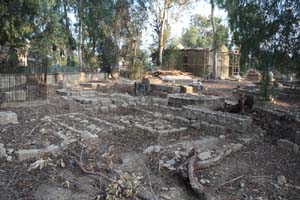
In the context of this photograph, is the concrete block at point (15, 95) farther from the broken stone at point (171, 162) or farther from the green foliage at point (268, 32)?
the green foliage at point (268, 32)

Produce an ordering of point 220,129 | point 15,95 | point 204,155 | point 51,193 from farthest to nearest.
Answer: point 15,95
point 220,129
point 204,155
point 51,193

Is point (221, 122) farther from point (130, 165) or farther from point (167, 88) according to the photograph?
point (167, 88)

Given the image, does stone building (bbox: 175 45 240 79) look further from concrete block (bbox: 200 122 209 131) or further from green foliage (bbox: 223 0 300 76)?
concrete block (bbox: 200 122 209 131)

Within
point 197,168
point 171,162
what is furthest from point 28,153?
point 197,168

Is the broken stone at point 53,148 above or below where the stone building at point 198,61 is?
below

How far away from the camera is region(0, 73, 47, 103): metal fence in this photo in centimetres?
853

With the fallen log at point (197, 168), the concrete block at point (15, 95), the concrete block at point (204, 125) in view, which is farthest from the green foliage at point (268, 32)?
the concrete block at point (15, 95)

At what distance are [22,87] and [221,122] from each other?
654cm

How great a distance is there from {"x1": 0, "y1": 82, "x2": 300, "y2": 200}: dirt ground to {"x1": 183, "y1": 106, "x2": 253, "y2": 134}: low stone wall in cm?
23

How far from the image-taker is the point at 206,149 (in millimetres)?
5055

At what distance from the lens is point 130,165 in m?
4.19

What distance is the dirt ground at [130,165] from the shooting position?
345 cm

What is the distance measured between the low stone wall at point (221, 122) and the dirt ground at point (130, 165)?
0.74 ft

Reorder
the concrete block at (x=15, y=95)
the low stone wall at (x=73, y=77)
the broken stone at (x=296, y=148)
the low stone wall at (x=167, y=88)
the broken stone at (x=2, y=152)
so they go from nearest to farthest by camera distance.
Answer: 1. the broken stone at (x=2, y=152)
2. the broken stone at (x=296, y=148)
3. the concrete block at (x=15, y=95)
4. the low stone wall at (x=167, y=88)
5. the low stone wall at (x=73, y=77)
